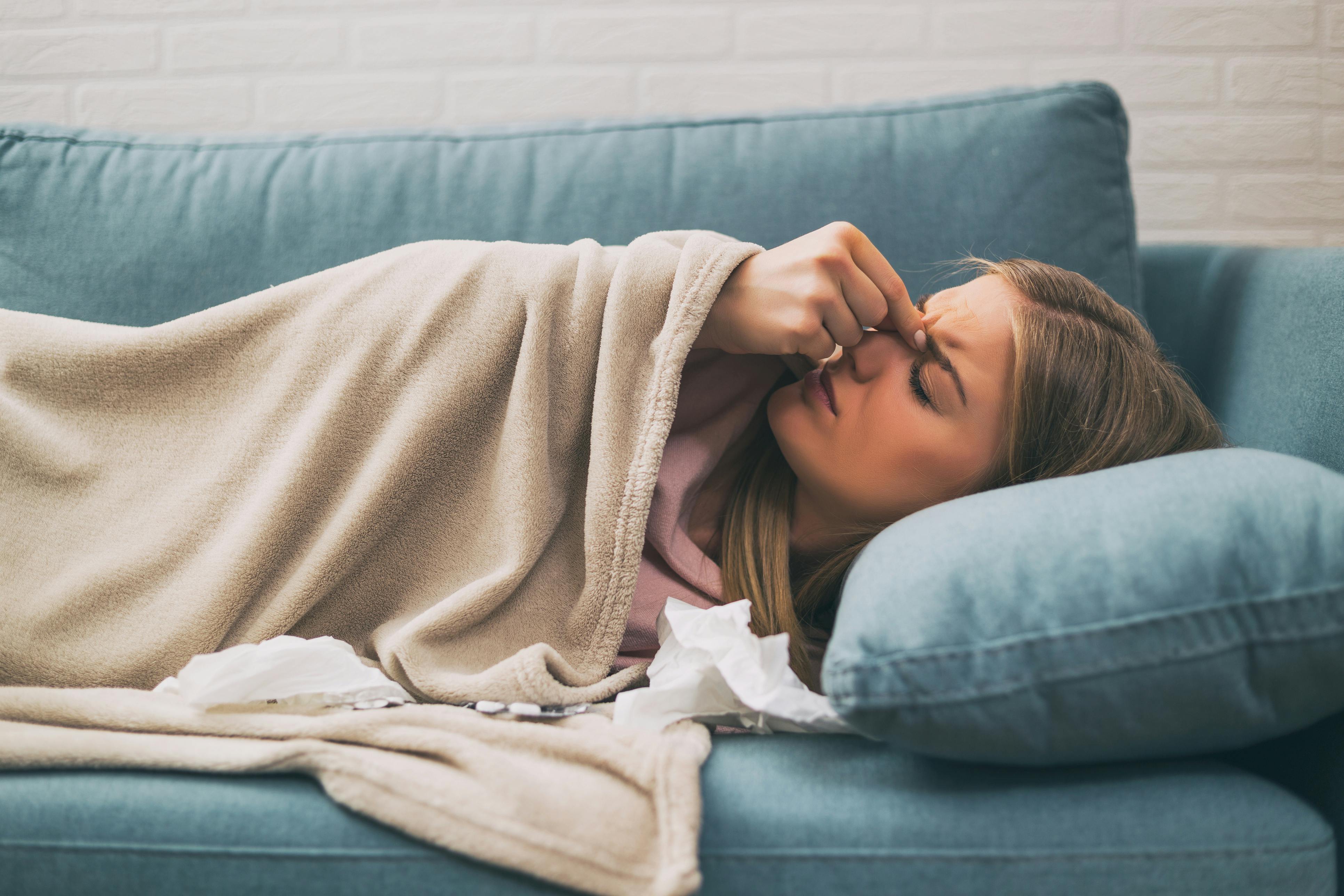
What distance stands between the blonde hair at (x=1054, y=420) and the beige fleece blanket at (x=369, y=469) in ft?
0.57

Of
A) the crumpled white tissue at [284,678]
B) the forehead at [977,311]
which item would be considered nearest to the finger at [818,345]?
the forehead at [977,311]

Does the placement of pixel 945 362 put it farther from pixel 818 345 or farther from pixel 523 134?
pixel 523 134

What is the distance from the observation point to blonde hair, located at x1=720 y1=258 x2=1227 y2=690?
0.78 m

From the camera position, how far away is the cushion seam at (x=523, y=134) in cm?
111

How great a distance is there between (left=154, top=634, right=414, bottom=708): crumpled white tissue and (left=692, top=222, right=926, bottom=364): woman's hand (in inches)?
17.8

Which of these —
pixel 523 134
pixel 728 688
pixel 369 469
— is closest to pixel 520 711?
pixel 728 688

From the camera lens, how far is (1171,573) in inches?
20.4

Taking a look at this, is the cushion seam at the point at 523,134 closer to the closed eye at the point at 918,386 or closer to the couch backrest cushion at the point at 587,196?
the couch backrest cushion at the point at 587,196

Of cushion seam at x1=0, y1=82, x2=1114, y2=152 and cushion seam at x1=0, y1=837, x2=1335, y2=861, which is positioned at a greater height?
cushion seam at x1=0, y1=82, x2=1114, y2=152

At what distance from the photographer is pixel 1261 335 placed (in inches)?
38.9

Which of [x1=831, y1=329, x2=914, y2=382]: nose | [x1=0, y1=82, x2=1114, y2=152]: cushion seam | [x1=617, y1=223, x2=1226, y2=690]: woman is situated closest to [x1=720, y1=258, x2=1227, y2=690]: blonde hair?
[x1=617, y1=223, x2=1226, y2=690]: woman

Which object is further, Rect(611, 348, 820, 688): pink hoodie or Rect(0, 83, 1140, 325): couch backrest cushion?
Rect(0, 83, 1140, 325): couch backrest cushion

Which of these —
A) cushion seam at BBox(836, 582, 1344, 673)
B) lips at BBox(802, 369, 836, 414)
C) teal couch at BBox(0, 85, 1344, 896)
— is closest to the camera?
cushion seam at BBox(836, 582, 1344, 673)

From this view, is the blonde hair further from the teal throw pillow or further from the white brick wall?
the white brick wall
